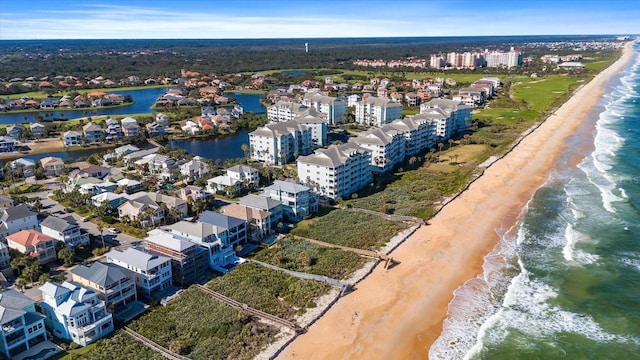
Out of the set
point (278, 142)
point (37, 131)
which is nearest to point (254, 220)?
point (278, 142)

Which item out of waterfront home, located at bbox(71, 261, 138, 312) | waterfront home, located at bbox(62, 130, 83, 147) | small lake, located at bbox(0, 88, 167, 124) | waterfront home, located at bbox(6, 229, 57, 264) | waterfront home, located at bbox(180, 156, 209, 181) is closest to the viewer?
waterfront home, located at bbox(71, 261, 138, 312)

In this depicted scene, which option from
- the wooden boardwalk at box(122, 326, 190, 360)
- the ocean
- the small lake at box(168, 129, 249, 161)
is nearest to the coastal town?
the wooden boardwalk at box(122, 326, 190, 360)

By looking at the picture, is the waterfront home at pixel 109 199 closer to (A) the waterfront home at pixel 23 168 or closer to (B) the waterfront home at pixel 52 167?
(B) the waterfront home at pixel 52 167

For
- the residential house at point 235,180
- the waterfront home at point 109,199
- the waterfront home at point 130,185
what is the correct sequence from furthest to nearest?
the residential house at point 235,180 < the waterfront home at point 130,185 < the waterfront home at point 109,199

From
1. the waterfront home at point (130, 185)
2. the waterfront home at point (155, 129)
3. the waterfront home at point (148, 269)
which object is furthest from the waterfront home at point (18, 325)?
the waterfront home at point (155, 129)

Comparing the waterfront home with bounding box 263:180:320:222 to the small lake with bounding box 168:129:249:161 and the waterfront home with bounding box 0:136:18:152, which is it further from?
the waterfront home with bounding box 0:136:18:152

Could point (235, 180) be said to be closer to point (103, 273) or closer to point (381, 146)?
point (381, 146)
